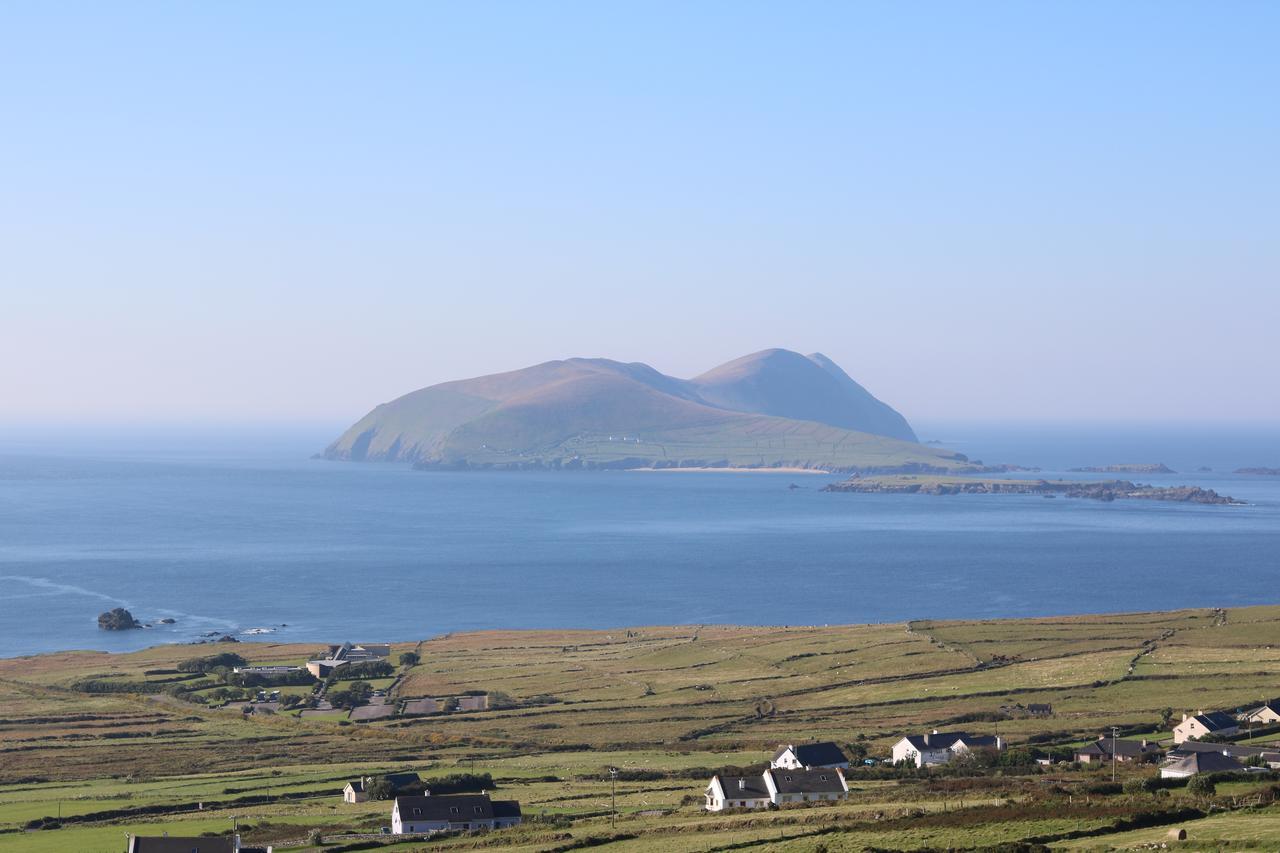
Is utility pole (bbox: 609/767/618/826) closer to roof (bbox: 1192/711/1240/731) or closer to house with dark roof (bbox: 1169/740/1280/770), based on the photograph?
house with dark roof (bbox: 1169/740/1280/770)

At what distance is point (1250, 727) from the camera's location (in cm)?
4566

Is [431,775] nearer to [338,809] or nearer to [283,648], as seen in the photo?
[338,809]

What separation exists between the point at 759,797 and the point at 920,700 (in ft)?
75.3

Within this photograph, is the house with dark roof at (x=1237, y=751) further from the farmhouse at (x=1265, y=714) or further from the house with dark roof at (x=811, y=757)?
the house with dark roof at (x=811, y=757)

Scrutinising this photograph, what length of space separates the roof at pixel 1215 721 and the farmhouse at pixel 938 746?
587 cm

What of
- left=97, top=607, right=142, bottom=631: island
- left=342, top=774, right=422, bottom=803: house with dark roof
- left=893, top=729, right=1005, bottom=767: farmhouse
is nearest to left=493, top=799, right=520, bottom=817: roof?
left=342, top=774, right=422, bottom=803: house with dark roof

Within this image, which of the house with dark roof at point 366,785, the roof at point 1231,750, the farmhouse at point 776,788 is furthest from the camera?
the house with dark roof at point 366,785

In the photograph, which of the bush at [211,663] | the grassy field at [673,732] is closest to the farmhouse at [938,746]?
the grassy field at [673,732]

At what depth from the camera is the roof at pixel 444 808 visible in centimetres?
3497

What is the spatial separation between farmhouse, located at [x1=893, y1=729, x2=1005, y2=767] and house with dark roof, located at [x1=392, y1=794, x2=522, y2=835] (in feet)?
42.7

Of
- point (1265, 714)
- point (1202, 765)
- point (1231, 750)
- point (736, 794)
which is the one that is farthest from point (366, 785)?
point (1265, 714)

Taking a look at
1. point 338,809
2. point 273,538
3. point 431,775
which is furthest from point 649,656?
point 273,538

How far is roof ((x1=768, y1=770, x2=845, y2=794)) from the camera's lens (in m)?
36.9

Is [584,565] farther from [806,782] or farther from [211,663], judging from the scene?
[806,782]
